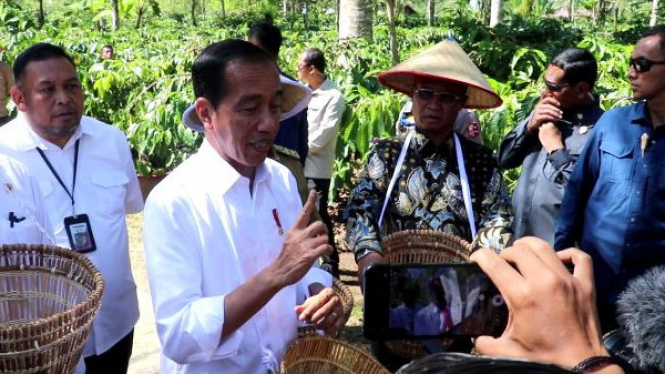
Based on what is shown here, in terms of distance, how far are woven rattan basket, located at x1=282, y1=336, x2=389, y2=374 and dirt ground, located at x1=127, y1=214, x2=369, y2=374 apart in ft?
5.36

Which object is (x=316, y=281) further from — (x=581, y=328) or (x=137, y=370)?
(x=137, y=370)

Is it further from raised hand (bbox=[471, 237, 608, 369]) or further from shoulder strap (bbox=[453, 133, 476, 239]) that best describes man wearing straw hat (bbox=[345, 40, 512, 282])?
raised hand (bbox=[471, 237, 608, 369])

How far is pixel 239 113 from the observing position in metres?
1.87

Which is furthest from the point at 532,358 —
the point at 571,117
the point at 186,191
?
the point at 571,117

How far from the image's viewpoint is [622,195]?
9.23 feet

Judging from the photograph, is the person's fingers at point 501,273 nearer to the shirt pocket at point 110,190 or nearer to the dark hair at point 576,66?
the shirt pocket at point 110,190

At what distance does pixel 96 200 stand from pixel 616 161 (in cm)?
216

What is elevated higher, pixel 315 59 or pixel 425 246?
pixel 315 59

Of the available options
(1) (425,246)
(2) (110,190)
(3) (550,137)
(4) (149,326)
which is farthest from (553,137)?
(4) (149,326)

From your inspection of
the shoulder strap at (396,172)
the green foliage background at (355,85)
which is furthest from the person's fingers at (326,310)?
the green foliage background at (355,85)

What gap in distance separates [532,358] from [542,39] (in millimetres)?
11959

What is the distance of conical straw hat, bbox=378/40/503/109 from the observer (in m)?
2.61

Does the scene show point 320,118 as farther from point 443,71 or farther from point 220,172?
point 220,172

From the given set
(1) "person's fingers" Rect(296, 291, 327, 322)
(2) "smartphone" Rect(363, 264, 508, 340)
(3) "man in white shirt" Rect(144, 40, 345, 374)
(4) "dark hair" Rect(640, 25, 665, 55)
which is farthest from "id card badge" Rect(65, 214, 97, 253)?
(4) "dark hair" Rect(640, 25, 665, 55)
